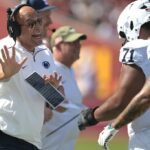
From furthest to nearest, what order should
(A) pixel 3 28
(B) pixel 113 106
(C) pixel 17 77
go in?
(A) pixel 3 28 < (C) pixel 17 77 < (B) pixel 113 106

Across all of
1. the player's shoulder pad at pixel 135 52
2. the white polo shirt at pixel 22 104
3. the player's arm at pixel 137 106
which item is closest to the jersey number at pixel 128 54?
the player's shoulder pad at pixel 135 52

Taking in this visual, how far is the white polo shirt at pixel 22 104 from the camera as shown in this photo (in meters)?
5.11

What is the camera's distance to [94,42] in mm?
14344

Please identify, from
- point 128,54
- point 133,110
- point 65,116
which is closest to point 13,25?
point 65,116

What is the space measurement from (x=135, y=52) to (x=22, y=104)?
114 cm

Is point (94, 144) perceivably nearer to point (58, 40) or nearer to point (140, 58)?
point (58, 40)

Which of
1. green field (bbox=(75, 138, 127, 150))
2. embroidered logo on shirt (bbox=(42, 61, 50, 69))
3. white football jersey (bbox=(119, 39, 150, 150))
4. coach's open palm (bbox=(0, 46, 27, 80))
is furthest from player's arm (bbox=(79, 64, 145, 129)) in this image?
green field (bbox=(75, 138, 127, 150))

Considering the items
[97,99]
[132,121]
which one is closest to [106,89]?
[97,99]

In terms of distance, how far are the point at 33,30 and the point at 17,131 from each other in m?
Answer: 0.70

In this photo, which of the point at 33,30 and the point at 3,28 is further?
the point at 3,28

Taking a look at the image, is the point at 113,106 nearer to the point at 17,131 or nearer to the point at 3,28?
the point at 17,131

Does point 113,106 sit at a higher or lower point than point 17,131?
higher

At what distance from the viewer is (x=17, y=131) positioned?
5.15 metres

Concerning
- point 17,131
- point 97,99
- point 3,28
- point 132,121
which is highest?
point 132,121
